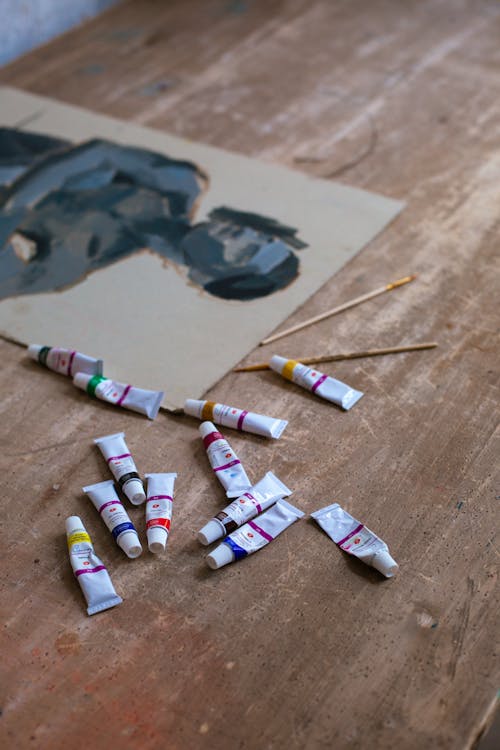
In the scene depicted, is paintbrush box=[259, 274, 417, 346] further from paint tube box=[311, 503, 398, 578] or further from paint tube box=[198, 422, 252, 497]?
paint tube box=[311, 503, 398, 578]

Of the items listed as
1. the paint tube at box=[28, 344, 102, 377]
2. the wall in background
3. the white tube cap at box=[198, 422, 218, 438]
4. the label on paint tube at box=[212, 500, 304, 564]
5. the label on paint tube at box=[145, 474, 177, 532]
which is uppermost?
the wall in background

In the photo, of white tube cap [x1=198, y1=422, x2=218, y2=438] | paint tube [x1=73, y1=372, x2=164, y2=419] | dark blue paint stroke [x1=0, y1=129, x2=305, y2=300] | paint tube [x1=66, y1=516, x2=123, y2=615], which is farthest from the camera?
dark blue paint stroke [x1=0, y1=129, x2=305, y2=300]

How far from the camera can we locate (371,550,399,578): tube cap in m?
1.89

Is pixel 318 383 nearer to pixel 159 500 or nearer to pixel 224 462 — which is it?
pixel 224 462

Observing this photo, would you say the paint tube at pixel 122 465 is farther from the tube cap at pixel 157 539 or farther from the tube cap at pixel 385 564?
the tube cap at pixel 385 564

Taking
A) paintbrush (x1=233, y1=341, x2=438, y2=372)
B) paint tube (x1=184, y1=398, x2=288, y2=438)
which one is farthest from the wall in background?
paint tube (x1=184, y1=398, x2=288, y2=438)

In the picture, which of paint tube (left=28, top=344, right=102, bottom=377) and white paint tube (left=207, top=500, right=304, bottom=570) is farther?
paint tube (left=28, top=344, right=102, bottom=377)

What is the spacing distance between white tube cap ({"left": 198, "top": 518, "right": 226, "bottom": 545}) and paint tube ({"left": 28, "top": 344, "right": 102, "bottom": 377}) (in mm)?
662

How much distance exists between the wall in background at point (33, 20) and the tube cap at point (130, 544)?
3.08 meters

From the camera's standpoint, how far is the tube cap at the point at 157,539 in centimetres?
194

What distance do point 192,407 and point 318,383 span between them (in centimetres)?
36

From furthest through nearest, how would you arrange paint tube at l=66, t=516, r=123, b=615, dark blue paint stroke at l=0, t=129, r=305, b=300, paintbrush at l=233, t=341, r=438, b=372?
dark blue paint stroke at l=0, t=129, r=305, b=300 → paintbrush at l=233, t=341, r=438, b=372 → paint tube at l=66, t=516, r=123, b=615

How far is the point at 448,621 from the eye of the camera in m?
1.81

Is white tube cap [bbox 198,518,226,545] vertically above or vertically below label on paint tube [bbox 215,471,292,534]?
above
